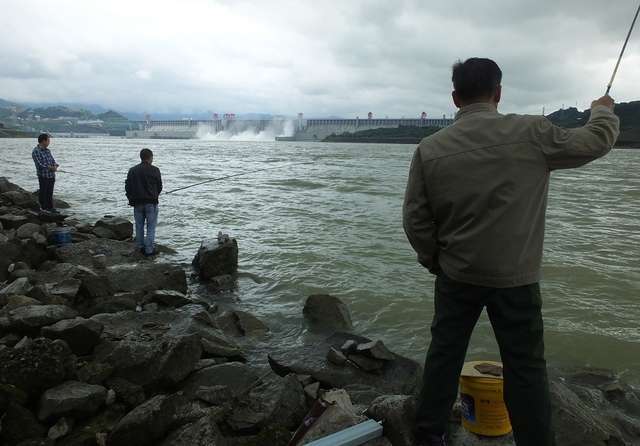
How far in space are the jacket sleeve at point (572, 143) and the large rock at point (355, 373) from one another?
2.95 metres

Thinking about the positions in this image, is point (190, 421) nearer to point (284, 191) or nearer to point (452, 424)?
point (452, 424)

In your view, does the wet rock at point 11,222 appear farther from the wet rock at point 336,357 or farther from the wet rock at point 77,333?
the wet rock at point 336,357

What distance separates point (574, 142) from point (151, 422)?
3.33 m

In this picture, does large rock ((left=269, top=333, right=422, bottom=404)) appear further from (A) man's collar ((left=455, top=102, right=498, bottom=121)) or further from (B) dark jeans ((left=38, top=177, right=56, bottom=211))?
(B) dark jeans ((left=38, top=177, right=56, bottom=211))

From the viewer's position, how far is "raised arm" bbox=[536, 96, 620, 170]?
2516 millimetres

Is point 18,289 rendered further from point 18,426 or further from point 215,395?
point 215,395

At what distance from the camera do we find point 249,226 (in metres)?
15.1

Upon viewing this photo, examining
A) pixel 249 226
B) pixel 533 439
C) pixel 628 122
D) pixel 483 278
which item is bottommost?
pixel 249 226

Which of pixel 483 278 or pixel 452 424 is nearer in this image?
pixel 483 278

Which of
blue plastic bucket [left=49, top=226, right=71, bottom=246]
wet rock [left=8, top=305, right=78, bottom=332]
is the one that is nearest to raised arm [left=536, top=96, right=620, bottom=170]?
wet rock [left=8, top=305, right=78, bottom=332]

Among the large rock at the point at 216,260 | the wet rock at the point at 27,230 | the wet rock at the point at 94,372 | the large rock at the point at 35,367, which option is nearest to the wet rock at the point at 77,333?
the wet rock at the point at 94,372

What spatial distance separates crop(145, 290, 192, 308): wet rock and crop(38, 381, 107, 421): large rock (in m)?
3.27

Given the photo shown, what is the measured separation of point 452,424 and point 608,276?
25.4ft

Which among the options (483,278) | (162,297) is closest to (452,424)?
(483,278)
